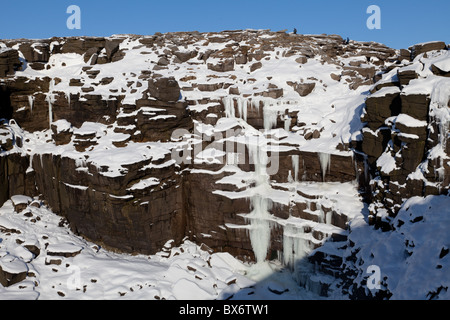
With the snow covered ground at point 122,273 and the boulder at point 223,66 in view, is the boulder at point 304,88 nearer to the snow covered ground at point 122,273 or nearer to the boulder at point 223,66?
the boulder at point 223,66

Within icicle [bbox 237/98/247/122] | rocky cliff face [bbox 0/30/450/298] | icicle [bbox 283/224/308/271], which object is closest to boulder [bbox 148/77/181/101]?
rocky cliff face [bbox 0/30/450/298]

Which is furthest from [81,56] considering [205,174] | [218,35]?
[205,174]

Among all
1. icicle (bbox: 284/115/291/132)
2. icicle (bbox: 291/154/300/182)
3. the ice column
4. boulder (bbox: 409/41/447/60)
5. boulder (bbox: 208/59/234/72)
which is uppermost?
boulder (bbox: 208/59/234/72)

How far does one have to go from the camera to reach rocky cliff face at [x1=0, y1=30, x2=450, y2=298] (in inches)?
697

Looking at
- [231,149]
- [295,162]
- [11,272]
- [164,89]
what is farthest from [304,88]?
[11,272]

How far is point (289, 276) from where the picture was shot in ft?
69.3

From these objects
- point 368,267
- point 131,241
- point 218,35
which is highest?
point 218,35

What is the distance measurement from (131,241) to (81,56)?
2171 cm

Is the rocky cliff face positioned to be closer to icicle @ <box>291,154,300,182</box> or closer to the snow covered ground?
icicle @ <box>291,154,300,182</box>

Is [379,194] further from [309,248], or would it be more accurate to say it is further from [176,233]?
[176,233]

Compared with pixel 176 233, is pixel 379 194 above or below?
above

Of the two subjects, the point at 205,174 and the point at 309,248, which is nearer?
the point at 309,248

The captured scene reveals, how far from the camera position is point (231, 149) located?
79.9 feet
